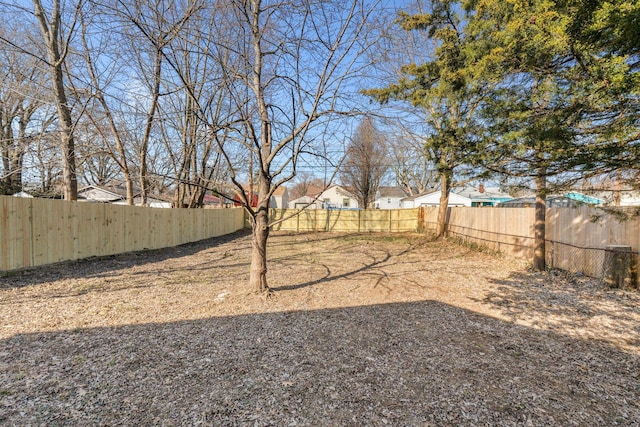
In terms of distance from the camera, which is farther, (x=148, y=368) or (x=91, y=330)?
(x=91, y=330)

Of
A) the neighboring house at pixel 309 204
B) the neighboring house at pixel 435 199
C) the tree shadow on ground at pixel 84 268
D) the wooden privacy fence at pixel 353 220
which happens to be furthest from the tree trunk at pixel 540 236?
the neighboring house at pixel 435 199

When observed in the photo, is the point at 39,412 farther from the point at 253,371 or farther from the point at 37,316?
the point at 37,316

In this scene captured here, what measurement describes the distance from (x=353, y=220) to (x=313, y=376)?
53.2 ft

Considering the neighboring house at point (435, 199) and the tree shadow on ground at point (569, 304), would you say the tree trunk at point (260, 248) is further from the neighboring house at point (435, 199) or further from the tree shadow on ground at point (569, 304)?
the neighboring house at point (435, 199)

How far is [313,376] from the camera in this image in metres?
2.54

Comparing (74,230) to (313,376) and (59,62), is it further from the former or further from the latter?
(313,376)

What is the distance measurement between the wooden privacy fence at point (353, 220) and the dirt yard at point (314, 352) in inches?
486

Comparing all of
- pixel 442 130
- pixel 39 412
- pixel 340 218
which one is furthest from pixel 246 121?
pixel 340 218

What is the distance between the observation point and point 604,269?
5.50m

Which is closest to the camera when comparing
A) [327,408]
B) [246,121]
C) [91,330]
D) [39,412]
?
[39,412]

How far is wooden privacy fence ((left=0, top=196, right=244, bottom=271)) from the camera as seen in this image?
5.17 m

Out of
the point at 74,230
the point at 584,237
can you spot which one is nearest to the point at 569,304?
the point at 584,237

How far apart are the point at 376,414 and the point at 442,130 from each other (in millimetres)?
3631

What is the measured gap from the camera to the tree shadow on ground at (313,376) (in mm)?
2045
